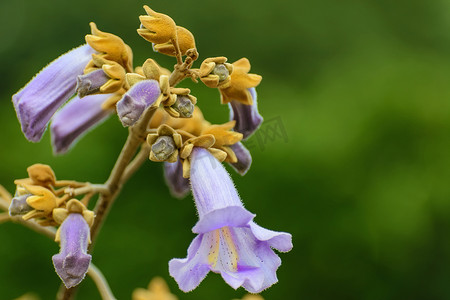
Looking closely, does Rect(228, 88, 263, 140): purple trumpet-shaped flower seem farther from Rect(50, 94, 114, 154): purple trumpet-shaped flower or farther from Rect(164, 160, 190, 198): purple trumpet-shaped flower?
Rect(50, 94, 114, 154): purple trumpet-shaped flower

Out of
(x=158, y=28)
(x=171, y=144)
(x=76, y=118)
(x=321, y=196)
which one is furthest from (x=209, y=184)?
(x=321, y=196)

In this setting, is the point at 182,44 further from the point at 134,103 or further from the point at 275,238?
the point at 275,238

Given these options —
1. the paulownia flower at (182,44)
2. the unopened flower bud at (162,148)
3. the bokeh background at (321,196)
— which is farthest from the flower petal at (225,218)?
the bokeh background at (321,196)

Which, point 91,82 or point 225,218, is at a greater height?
point 91,82

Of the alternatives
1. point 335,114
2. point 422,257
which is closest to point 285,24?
point 335,114

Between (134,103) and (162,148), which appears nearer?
(134,103)

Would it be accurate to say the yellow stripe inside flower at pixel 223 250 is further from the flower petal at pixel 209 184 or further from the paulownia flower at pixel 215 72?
the paulownia flower at pixel 215 72
